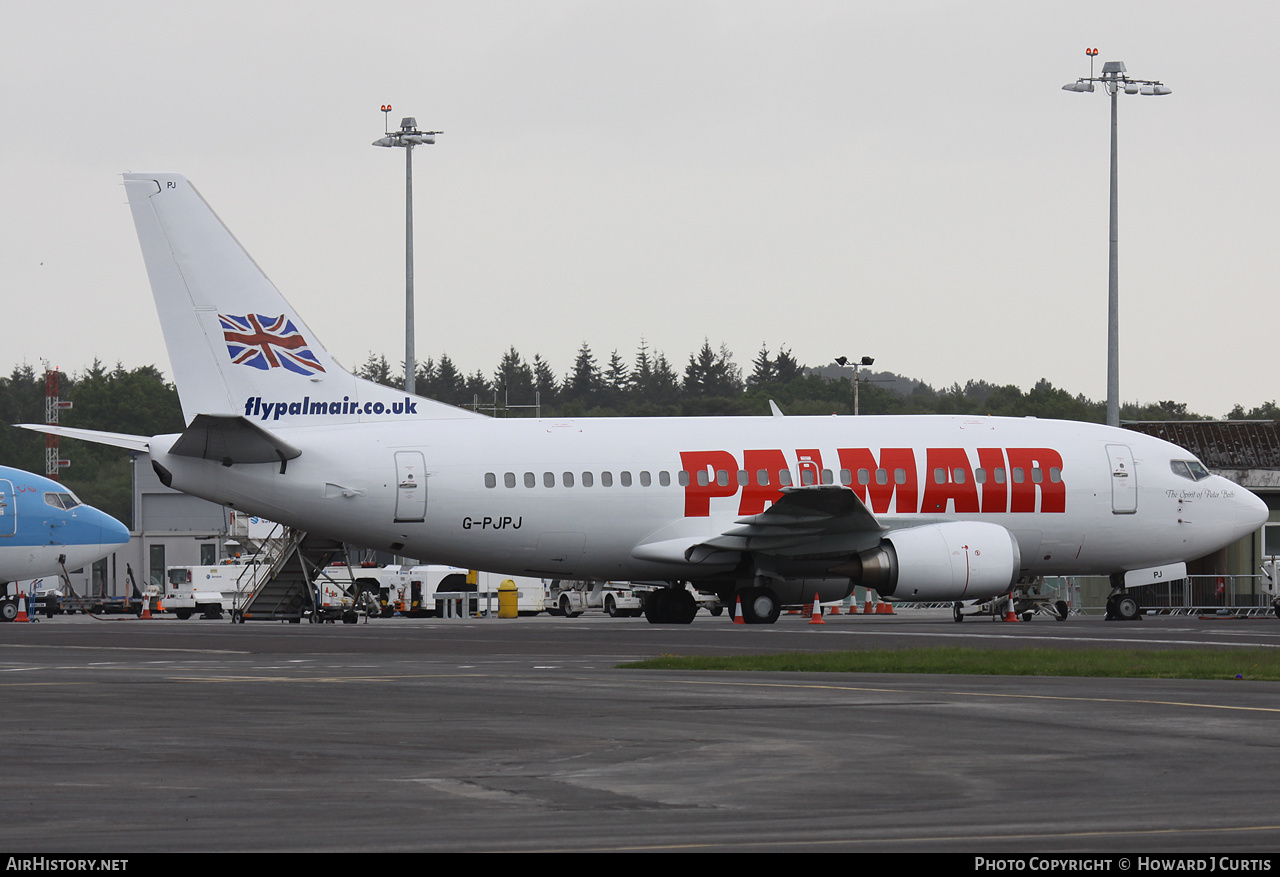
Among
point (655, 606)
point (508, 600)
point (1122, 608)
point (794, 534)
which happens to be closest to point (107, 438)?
point (655, 606)

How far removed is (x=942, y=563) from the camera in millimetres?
34219

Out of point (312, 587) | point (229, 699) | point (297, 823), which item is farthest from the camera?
point (312, 587)

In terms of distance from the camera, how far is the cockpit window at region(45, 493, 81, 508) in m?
50.5

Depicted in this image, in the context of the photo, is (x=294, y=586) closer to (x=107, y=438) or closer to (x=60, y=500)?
(x=107, y=438)

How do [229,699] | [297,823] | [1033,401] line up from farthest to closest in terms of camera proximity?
[1033,401], [229,699], [297,823]

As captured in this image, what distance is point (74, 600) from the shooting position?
63.5 meters

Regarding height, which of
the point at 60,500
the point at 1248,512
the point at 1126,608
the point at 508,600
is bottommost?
the point at 508,600

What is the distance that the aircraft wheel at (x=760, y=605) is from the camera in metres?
36.1

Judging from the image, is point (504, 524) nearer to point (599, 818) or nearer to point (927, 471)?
point (927, 471)

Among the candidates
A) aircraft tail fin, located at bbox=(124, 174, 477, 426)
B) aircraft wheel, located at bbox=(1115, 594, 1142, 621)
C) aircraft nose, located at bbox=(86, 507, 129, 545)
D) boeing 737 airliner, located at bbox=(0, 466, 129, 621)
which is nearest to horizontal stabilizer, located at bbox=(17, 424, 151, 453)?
aircraft tail fin, located at bbox=(124, 174, 477, 426)

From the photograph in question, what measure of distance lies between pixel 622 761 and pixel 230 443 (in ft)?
74.2

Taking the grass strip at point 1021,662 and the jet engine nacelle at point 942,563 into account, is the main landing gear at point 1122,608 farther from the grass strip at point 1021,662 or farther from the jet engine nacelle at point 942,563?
the grass strip at point 1021,662
